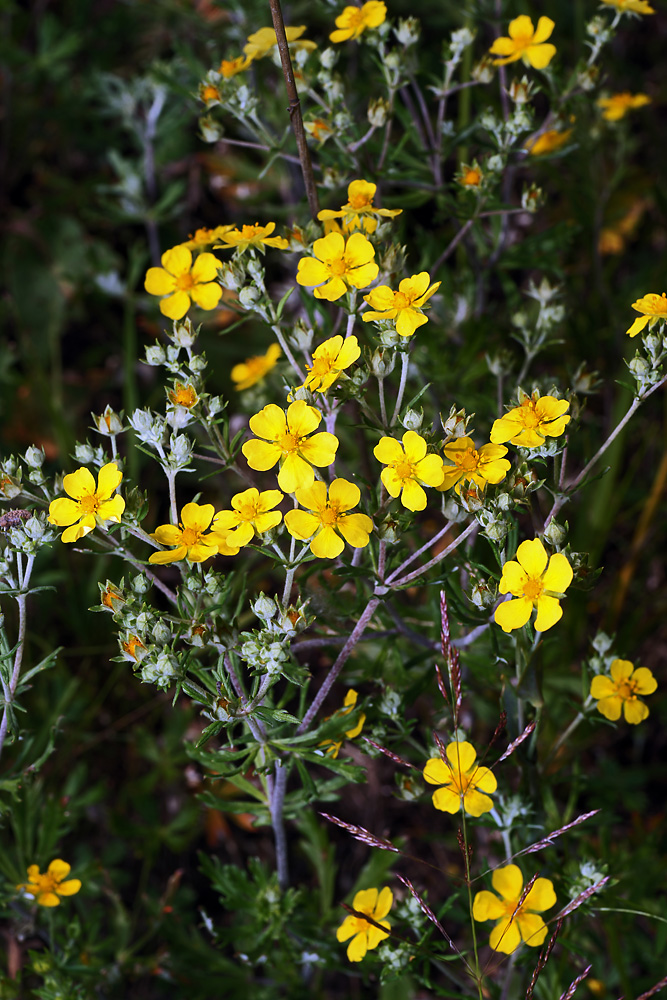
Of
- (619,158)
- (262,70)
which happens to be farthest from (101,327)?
(619,158)

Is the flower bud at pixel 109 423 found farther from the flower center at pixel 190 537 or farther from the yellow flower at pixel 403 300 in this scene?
the yellow flower at pixel 403 300

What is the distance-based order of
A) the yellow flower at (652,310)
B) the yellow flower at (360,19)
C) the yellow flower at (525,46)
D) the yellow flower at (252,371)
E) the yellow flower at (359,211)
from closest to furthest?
the yellow flower at (652,310) → the yellow flower at (359,211) → the yellow flower at (360,19) → the yellow flower at (525,46) → the yellow flower at (252,371)

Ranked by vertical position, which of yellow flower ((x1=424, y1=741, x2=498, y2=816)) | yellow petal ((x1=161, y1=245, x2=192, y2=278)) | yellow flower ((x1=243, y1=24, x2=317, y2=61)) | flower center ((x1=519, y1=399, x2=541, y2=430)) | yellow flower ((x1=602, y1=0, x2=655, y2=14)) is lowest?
yellow flower ((x1=424, y1=741, x2=498, y2=816))

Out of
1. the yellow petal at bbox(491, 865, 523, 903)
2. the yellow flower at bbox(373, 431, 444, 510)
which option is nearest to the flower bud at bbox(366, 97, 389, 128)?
the yellow flower at bbox(373, 431, 444, 510)

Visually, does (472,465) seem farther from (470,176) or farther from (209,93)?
(209,93)

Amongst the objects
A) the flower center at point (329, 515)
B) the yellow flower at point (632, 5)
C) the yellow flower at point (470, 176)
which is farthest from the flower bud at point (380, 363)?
the yellow flower at point (632, 5)

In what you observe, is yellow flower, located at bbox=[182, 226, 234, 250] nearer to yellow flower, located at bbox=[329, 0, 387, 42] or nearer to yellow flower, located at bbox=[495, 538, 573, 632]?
yellow flower, located at bbox=[329, 0, 387, 42]
